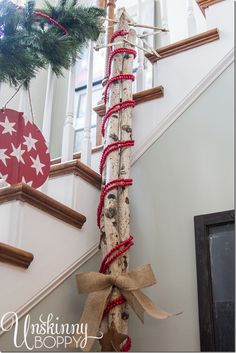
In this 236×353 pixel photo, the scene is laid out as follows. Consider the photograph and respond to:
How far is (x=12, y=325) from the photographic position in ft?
3.28

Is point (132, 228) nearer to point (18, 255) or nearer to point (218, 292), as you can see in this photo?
point (218, 292)

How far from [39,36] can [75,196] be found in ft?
1.57

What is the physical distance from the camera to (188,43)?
153 cm

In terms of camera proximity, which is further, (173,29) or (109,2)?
(173,29)

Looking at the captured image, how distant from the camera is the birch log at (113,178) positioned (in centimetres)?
112

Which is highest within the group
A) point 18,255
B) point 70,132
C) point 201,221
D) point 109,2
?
point 109,2

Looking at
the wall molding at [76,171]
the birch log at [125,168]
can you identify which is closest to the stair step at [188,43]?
the birch log at [125,168]

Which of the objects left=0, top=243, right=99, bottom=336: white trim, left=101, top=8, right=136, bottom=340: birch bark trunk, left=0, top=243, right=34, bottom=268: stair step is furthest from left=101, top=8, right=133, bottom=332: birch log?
left=0, top=243, right=34, bottom=268: stair step

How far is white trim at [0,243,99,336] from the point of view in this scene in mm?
1023

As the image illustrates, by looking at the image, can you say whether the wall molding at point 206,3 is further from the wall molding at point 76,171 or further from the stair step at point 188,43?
the wall molding at point 76,171

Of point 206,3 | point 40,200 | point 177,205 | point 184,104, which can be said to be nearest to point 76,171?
point 40,200

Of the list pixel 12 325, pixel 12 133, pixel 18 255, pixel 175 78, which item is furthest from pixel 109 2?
pixel 12 325

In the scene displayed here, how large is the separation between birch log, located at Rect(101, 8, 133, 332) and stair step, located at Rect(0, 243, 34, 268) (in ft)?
0.77

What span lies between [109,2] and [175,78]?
55 centimetres
